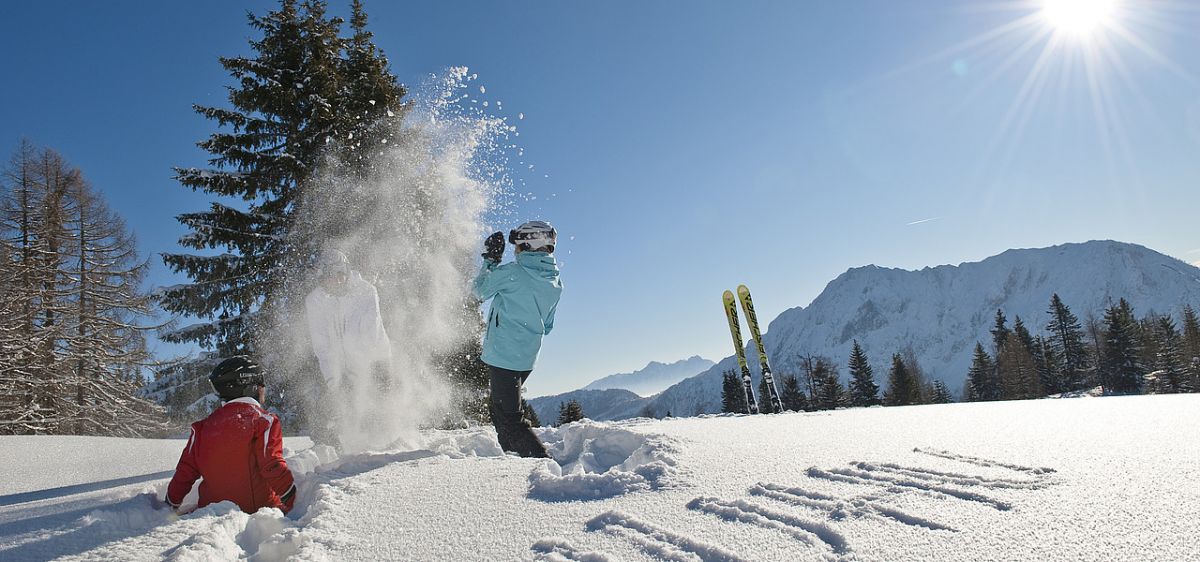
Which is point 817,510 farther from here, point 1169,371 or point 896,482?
point 1169,371

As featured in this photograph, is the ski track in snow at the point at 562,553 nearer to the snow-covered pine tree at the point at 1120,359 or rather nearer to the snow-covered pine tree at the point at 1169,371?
the snow-covered pine tree at the point at 1169,371

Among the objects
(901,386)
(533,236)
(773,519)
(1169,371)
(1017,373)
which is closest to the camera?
(773,519)

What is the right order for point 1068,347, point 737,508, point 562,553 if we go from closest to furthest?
point 562,553 < point 737,508 < point 1068,347

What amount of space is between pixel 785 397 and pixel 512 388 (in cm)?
5355

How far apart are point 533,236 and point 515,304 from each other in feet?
1.91

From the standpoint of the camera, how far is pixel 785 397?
5353cm

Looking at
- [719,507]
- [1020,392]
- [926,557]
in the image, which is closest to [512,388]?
[719,507]

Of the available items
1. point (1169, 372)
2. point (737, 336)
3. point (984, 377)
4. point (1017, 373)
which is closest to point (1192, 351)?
point (1017, 373)

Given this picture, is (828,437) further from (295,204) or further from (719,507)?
(295,204)

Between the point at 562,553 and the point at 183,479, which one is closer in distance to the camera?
the point at 562,553

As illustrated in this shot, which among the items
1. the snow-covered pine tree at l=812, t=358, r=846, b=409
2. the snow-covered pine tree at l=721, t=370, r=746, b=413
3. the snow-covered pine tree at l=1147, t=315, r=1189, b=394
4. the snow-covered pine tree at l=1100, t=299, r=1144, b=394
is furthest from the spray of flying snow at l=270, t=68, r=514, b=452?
the snow-covered pine tree at l=1100, t=299, r=1144, b=394

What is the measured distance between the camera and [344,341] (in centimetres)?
561

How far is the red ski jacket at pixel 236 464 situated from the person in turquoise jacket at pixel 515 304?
177 cm

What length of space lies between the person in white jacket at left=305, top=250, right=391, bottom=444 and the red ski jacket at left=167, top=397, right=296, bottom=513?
2700 millimetres
